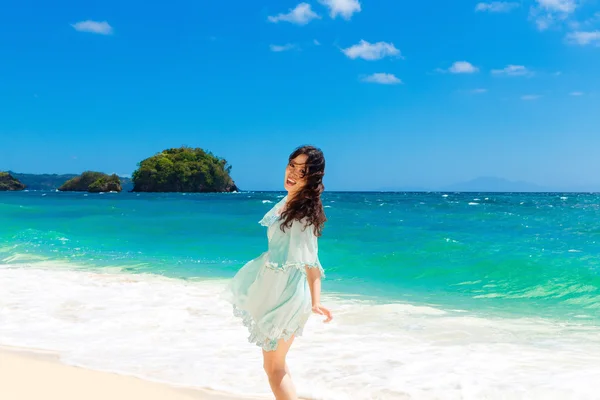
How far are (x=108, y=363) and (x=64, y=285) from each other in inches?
168

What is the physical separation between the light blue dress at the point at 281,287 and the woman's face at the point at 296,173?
0.35 feet

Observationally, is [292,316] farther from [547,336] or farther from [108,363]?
[547,336]

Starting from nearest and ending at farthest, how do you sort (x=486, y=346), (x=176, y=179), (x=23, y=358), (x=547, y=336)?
(x=23, y=358), (x=486, y=346), (x=547, y=336), (x=176, y=179)

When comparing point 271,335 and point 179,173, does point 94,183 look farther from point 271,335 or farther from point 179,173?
point 271,335

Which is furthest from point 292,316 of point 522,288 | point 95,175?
point 95,175

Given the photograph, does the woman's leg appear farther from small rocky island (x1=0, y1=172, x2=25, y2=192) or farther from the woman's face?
small rocky island (x1=0, y1=172, x2=25, y2=192)

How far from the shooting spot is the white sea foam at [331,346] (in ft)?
14.7

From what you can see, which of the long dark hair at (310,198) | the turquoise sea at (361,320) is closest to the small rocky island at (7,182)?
the turquoise sea at (361,320)

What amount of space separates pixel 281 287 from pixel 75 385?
2247mm

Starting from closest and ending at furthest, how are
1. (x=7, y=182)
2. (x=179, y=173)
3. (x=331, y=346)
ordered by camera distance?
(x=331, y=346) < (x=179, y=173) < (x=7, y=182)

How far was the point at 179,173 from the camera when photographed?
117m

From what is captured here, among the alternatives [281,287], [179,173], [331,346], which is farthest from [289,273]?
[179,173]

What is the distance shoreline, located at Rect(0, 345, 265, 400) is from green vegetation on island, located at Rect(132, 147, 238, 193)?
113672mm

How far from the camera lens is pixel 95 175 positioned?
415ft
